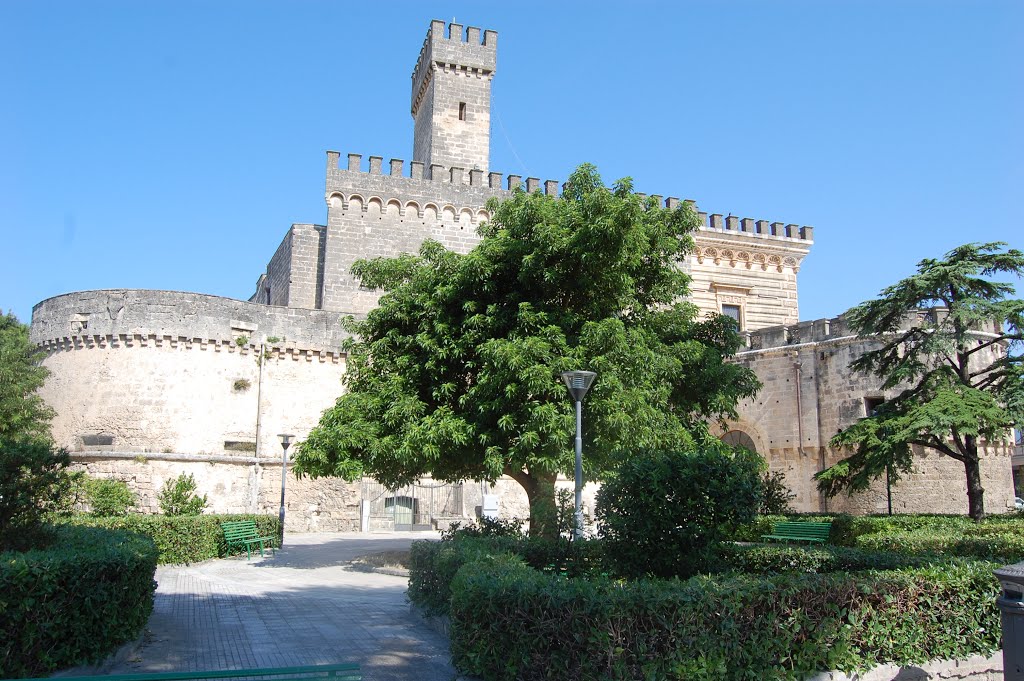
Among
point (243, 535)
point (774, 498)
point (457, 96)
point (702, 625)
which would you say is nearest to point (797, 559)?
point (702, 625)

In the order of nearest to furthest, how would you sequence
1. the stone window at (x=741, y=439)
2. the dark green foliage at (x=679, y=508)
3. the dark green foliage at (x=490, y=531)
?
1. the dark green foliage at (x=679, y=508)
2. the dark green foliage at (x=490, y=531)
3. the stone window at (x=741, y=439)

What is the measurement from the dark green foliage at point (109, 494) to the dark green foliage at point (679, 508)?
52.0ft

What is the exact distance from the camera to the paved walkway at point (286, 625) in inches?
278

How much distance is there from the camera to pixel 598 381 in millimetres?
12812

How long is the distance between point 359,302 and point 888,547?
20578 millimetres

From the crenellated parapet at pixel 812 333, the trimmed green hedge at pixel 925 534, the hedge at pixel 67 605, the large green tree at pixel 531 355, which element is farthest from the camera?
the crenellated parapet at pixel 812 333

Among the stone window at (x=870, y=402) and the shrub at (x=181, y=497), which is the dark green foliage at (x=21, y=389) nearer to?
the shrub at (x=181, y=497)

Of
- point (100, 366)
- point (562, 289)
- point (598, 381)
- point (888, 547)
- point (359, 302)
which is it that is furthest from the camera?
point (359, 302)

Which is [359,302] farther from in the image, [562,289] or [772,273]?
[772,273]

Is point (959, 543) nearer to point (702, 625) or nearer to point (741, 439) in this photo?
point (702, 625)

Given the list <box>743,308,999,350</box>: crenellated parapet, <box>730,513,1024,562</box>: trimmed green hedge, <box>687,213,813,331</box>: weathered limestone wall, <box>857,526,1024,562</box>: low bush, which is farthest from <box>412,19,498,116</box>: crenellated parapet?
<box>857,526,1024,562</box>: low bush

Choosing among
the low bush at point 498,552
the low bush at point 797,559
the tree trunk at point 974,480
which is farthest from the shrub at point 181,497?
the tree trunk at point 974,480

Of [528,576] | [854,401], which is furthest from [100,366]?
[854,401]

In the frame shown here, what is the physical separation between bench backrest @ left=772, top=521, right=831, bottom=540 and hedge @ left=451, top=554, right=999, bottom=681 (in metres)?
10.4
